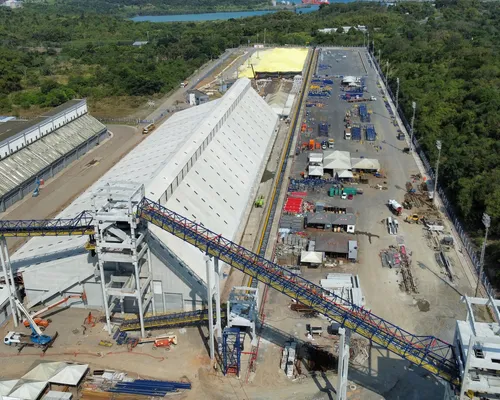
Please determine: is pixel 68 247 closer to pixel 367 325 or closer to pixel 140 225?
pixel 140 225

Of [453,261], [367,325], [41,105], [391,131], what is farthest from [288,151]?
[41,105]

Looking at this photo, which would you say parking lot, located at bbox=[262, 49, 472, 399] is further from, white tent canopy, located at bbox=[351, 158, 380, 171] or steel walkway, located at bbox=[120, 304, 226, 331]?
steel walkway, located at bbox=[120, 304, 226, 331]

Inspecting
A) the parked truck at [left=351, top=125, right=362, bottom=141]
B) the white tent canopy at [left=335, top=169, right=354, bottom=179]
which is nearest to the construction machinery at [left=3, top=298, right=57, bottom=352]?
the white tent canopy at [left=335, top=169, right=354, bottom=179]

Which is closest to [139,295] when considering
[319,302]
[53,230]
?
[53,230]

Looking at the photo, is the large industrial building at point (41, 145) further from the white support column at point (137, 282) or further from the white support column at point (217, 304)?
the white support column at point (217, 304)

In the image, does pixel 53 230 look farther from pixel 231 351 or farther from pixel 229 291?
pixel 231 351

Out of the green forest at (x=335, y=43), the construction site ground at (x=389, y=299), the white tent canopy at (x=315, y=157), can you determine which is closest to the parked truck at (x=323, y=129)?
the construction site ground at (x=389, y=299)
